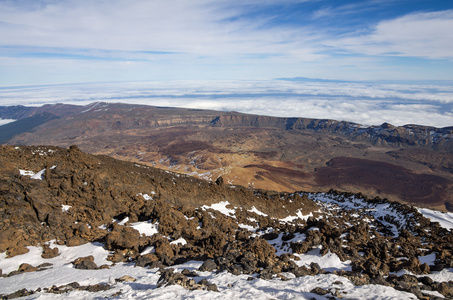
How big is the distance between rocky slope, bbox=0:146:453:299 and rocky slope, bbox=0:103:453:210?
38582mm

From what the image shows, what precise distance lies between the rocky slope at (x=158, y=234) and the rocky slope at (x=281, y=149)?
127ft

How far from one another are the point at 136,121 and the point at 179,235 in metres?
161

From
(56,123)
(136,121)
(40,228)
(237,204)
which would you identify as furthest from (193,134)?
(40,228)

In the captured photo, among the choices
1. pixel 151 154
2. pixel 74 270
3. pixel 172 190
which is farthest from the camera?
pixel 151 154

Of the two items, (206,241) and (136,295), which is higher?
(136,295)

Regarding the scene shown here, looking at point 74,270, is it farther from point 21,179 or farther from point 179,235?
point 21,179

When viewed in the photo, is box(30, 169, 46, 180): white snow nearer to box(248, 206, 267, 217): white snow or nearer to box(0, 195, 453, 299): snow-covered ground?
box(0, 195, 453, 299): snow-covered ground

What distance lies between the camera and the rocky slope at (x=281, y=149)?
63281 millimetres

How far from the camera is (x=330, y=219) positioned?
21.2 meters

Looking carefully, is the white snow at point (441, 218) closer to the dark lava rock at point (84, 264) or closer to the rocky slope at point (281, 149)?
the dark lava rock at point (84, 264)

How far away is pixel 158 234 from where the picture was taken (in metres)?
10.9

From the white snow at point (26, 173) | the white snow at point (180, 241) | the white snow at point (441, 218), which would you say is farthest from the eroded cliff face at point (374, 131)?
the white snow at point (26, 173)

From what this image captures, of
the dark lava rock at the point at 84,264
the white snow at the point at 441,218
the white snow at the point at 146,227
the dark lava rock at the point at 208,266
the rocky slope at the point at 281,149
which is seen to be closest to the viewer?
the dark lava rock at the point at 208,266

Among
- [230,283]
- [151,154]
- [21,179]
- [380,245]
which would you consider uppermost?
[21,179]
